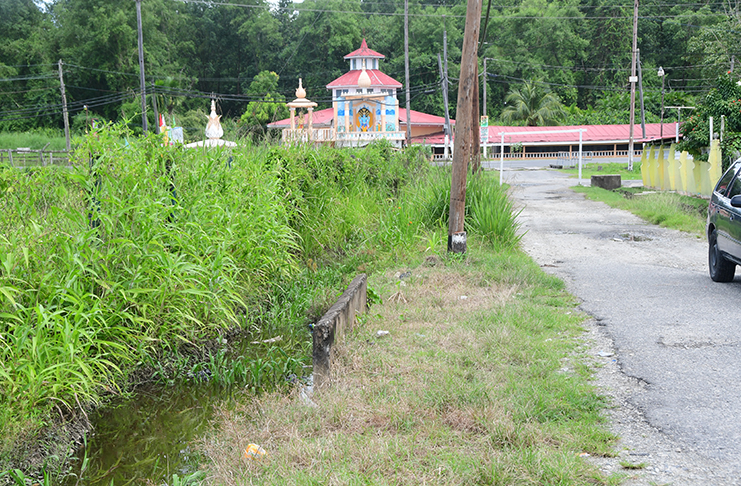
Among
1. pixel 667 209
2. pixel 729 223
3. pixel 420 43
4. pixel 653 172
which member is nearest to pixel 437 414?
pixel 729 223

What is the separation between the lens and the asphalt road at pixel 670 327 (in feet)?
13.0

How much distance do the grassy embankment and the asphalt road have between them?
2907 mm

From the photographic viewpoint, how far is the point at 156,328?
17.9ft

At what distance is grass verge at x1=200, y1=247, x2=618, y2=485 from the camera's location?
3545mm

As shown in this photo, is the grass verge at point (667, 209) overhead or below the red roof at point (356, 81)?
below

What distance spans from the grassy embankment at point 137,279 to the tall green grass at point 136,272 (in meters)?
0.02

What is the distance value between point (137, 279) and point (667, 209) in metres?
14.4

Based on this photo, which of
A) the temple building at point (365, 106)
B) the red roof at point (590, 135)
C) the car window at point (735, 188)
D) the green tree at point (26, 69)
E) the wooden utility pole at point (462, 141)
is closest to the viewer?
the car window at point (735, 188)

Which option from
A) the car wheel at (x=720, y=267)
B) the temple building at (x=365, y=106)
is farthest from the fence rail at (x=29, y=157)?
the car wheel at (x=720, y=267)

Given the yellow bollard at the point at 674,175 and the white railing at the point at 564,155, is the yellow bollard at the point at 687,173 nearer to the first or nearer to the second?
the yellow bollard at the point at 674,175

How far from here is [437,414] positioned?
4242 mm

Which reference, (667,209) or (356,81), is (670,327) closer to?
(667,209)

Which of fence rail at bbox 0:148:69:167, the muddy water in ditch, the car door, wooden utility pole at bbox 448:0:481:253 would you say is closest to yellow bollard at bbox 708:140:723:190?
the car door

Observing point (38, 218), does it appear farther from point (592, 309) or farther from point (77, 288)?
point (592, 309)
